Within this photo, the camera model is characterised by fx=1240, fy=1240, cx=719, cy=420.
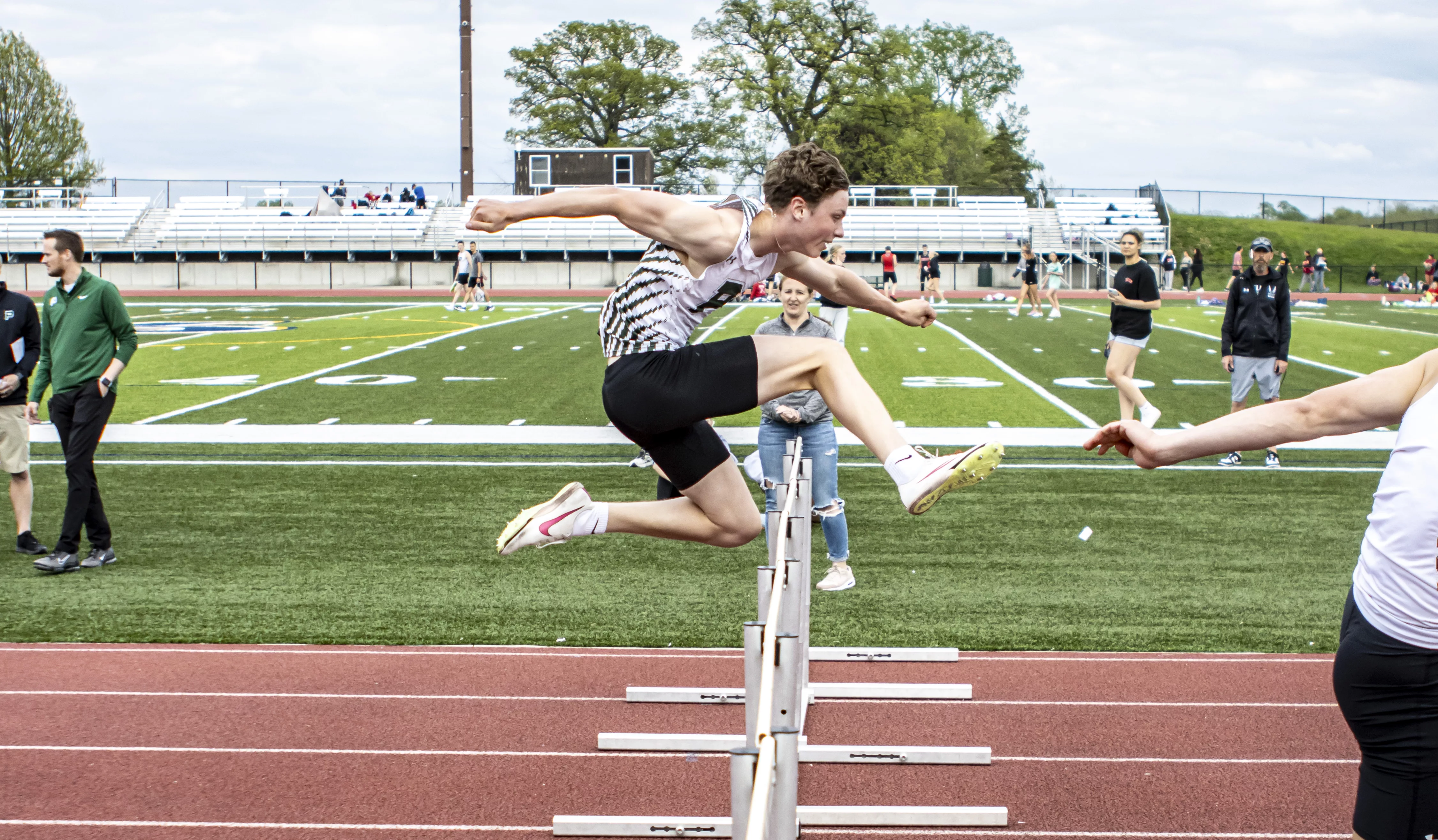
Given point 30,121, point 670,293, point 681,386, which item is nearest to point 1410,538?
point 681,386

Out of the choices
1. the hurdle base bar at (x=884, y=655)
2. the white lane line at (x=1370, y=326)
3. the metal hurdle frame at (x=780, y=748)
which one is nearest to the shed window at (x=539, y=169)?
the white lane line at (x=1370, y=326)

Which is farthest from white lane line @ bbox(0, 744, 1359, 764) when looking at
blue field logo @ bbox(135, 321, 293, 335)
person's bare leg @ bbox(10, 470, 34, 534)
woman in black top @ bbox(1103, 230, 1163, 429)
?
blue field logo @ bbox(135, 321, 293, 335)

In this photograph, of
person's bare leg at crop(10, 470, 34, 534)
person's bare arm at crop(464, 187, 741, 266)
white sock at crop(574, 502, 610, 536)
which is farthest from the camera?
person's bare leg at crop(10, 470, 34, 534)

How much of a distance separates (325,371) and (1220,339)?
18.7 meters

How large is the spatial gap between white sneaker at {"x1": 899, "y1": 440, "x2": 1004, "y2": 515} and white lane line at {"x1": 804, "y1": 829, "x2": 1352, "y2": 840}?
A: 1.30m

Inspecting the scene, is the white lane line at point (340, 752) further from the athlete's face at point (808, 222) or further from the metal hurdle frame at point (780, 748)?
the athlete's face at point (808, 222)

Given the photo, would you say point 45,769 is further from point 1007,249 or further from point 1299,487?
point 1007,249

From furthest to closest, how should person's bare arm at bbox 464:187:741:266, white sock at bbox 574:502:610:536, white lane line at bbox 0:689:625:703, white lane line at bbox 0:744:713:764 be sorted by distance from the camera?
white lane line at bbox 0:689:625:703
white lane line at bbox 0:744:713:764
white sock at bbox 574:502:610:536
person's bare arm at bbox 464:187:741:266

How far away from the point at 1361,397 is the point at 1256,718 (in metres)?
3.42

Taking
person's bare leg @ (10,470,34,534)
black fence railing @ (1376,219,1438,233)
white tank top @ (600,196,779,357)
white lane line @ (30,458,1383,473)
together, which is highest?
black fence railing @ (1376,219,1438,233)

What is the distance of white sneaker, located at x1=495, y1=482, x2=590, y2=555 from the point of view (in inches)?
207

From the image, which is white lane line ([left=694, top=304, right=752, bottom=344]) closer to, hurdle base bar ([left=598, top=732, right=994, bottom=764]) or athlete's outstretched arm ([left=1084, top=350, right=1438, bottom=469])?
hurdle base bar ([left=598, top=732, right=994, bottom=764])

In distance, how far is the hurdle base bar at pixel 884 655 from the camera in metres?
6.59

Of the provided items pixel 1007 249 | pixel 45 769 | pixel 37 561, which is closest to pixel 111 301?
pixel 37 561
